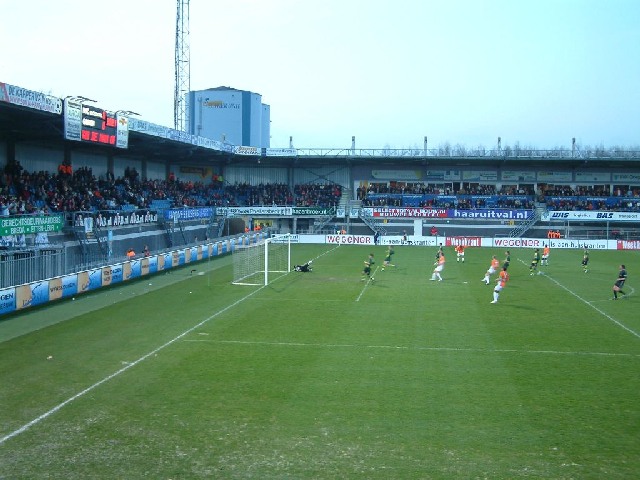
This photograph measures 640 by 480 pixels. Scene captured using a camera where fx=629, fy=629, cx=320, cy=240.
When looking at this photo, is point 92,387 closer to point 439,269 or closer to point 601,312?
point 601,312

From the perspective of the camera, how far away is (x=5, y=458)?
11.2 metres

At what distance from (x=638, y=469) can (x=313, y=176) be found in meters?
68.3

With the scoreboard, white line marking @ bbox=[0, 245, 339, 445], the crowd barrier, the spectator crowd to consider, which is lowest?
white line marking @ bbox=[0, 245, 339, 445]

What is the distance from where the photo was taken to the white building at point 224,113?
78.5m

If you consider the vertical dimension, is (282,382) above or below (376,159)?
below

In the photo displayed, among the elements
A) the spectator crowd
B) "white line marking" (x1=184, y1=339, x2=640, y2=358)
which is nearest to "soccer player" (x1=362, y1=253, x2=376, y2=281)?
"white line marking" (x1=184, y1=339, x2=640, y2=358)

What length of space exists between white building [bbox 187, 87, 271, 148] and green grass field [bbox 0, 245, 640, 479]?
52.8 meters

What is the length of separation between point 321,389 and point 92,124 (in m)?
29.3

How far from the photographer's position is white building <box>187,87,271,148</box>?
78500 mm

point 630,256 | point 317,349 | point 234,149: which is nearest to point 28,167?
point 234,149

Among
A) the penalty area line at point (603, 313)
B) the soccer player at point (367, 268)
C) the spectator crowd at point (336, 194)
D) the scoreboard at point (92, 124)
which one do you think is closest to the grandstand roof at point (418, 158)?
the spectator crowd at point (336, 194)

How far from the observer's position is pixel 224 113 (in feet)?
259

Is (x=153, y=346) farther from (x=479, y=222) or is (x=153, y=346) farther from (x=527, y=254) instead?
(x=479, y=222)

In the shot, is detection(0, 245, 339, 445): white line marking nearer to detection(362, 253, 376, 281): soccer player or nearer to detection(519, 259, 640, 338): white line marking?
detection(362, 253, 376, 281): soccer player
